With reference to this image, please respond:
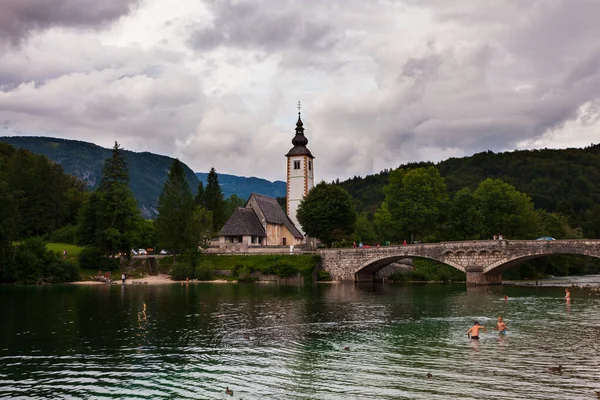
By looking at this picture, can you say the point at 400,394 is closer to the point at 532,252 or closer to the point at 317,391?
the point at 317,391

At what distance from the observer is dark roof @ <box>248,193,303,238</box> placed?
3740 inches

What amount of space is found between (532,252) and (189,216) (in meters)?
49.2

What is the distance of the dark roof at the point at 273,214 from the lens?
95000mm

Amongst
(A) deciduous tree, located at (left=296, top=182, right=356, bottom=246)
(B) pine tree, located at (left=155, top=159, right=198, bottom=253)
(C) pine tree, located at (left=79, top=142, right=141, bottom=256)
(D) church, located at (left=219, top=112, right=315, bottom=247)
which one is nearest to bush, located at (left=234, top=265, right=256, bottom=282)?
(B) pine tree, located at (left=155, top=159, right=198, bottom=253)

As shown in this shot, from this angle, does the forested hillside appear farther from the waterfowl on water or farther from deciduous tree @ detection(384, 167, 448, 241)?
the waterfowl on water

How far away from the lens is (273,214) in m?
97.5

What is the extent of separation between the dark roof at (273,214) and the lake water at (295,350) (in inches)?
1900

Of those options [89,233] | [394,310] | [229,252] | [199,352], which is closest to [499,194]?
[229,252]

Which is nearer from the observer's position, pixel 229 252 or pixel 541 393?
pixel 541 393

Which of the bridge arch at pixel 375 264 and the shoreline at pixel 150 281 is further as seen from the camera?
the bridge arch at pixel 375 264

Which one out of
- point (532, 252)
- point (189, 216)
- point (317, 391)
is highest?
point (189, 216)

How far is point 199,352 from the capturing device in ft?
84.5

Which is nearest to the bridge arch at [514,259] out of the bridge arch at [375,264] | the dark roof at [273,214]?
the bridge arch at [375,264]

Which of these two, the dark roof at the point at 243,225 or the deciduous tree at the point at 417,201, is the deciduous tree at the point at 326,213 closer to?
the deciduous tree at the point at 417,201
